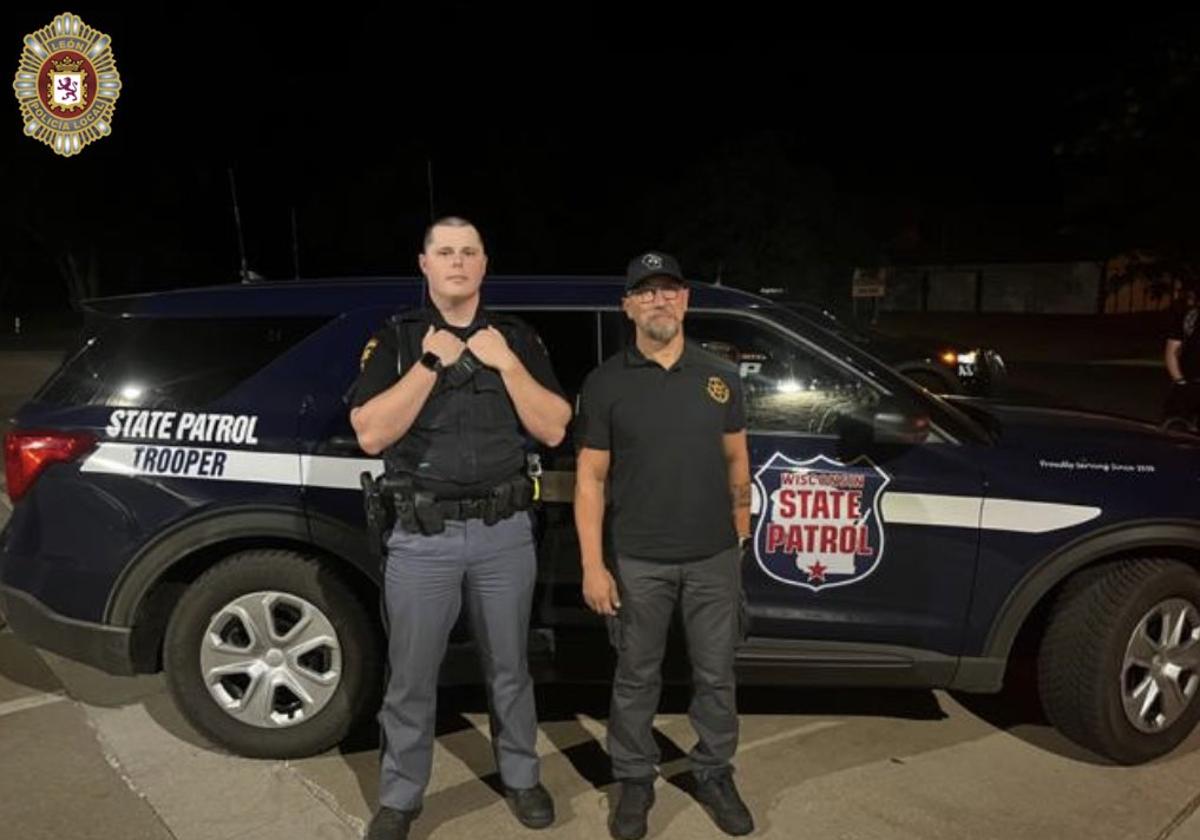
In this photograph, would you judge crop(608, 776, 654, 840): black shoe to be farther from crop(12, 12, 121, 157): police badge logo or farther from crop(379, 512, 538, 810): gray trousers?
crop(12, 12, 121, 157): police badge logo

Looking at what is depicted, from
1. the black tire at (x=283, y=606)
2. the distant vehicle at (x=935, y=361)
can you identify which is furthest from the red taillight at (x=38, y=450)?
the distant vehicle at (x=935, y=361)

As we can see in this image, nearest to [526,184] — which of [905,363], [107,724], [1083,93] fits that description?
[1083,93]

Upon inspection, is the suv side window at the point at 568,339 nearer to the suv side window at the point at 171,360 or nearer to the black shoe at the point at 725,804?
the suv side window at the point at 171,360

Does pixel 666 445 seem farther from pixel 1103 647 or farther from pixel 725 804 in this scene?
pixel 1103 647

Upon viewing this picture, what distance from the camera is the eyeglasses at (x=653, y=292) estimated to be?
2.99 metres

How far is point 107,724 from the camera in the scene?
4.06 m

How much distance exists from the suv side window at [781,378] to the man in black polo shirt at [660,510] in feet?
1.59

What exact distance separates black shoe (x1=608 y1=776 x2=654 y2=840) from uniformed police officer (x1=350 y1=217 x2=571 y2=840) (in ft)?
1.42

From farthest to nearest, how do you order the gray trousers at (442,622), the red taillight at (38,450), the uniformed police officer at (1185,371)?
the uniformed police officer at (1185,371) → the red taillight at (38,450) → the gray trousers at (442,622)

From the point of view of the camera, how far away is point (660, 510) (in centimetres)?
300

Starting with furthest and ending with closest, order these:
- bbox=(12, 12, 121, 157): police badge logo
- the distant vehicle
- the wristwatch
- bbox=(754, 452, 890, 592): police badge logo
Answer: bbox=(12, 12, 121, 157): police badge logo < the distant vehicle < bbox=(754, 452, 890, 592): police badge logo < the wristwatch

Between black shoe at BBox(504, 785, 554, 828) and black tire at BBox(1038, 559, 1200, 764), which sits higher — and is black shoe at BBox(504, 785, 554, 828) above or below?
below

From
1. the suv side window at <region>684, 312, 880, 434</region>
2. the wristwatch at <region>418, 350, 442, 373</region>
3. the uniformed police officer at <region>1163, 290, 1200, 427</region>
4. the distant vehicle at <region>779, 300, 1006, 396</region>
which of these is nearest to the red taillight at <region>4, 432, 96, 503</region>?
the wristwatch at <region>418, 350, 442, 373</region>

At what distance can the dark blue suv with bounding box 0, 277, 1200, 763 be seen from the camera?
3514mm
